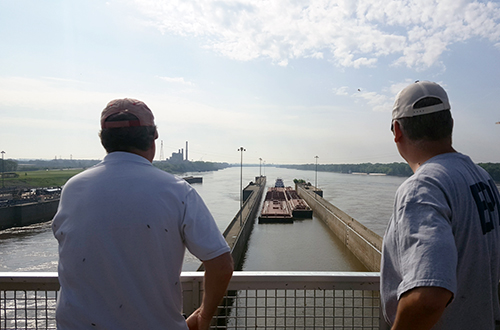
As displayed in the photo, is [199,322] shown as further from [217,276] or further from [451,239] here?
[451,239]

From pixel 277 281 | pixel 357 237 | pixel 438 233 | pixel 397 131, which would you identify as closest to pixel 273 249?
pixel 357 237

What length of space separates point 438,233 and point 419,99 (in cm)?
40

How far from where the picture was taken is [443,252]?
0.75 metres

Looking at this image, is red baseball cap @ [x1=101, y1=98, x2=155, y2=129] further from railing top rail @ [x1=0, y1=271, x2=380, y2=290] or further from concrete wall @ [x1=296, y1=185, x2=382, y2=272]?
concrete wall @ [x1=296, y1=185, x2=382, y2=272]

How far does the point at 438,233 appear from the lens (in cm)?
76

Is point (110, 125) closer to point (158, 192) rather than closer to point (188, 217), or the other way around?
point (158, 192)

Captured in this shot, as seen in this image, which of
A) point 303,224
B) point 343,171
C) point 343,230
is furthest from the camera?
point 343,171

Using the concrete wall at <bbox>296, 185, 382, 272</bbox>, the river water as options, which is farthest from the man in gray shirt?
the river water

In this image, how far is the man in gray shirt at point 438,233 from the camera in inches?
29.5

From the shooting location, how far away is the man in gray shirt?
2.46ft

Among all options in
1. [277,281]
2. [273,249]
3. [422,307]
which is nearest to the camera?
[422,307]

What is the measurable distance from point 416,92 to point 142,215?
886 millimetres

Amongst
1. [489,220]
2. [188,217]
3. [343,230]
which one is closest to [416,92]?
[489,220]

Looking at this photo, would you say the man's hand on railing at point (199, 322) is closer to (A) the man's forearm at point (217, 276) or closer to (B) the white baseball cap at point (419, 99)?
(A) the man's forearm at point (217, 276)
